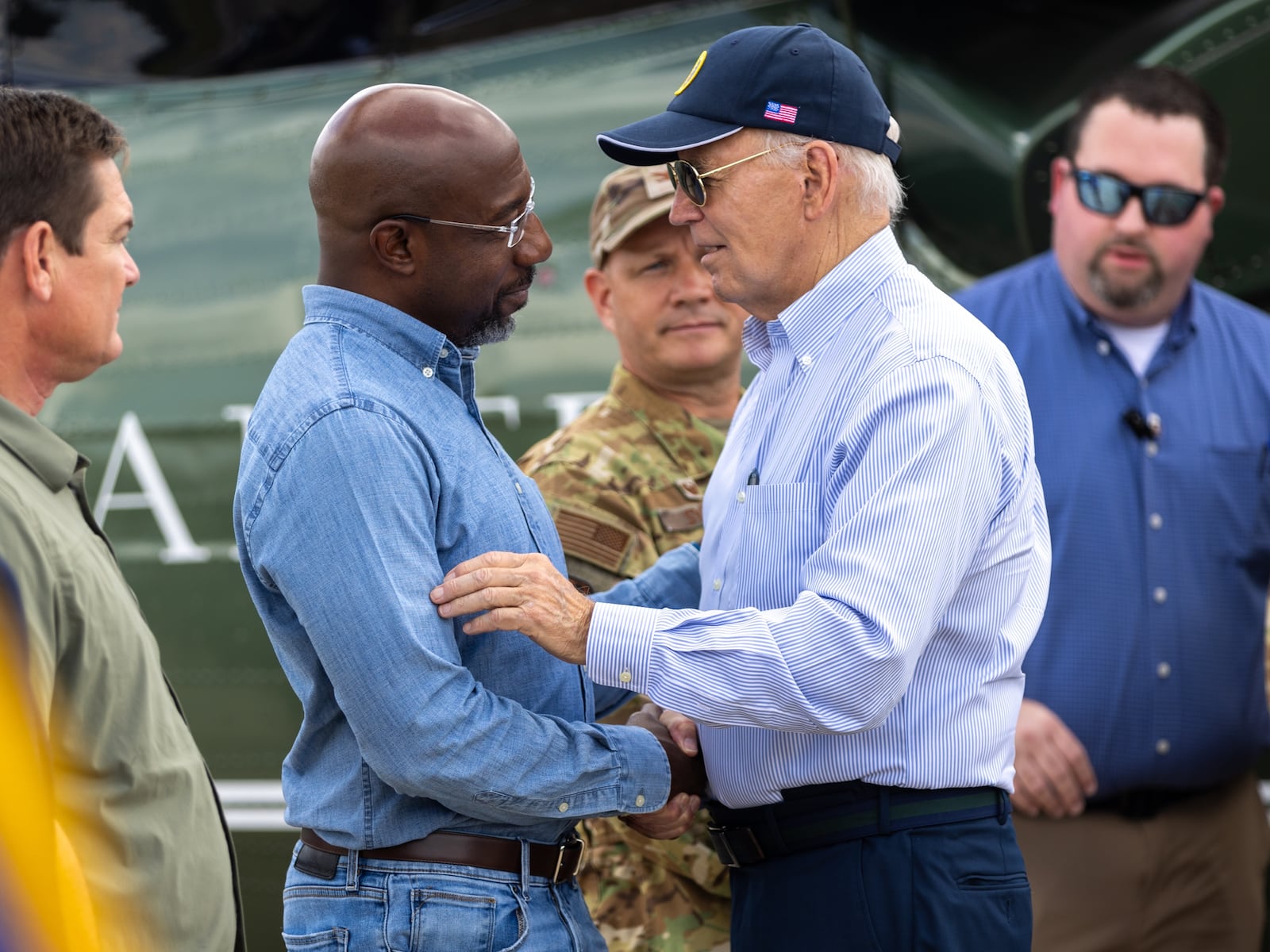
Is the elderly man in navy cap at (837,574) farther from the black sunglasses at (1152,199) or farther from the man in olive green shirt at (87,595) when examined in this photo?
the black sunglasses at (1152,199)

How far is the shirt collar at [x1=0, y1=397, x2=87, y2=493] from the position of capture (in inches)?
80.9

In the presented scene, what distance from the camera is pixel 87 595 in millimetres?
1956

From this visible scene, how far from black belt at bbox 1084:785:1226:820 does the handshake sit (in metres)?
1.53

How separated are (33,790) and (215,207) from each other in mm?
3553

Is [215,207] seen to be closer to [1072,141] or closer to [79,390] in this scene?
[79,390]

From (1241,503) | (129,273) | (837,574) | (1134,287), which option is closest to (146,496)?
(129,273)

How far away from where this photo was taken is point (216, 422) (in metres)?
4.15

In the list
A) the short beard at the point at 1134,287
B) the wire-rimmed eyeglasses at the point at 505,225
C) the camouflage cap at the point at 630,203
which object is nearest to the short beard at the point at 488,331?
the wire-rimmed eyeglasses at the point at 505,225

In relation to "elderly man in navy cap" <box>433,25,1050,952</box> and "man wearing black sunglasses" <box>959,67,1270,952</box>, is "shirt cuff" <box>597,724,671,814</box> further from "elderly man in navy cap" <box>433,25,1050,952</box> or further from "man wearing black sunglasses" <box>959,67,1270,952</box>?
"man wearing black sunglasses" <box>959,67,1270,952</box>

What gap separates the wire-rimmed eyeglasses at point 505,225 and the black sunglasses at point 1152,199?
2019 mm

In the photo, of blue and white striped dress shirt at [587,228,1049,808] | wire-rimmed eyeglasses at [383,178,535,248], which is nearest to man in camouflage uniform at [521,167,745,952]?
blue and white striped dress shirt at [587,228,1049,808]

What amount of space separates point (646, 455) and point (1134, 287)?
1475 mm

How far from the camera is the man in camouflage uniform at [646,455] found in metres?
2.81

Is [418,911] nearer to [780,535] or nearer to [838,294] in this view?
[780,535]
